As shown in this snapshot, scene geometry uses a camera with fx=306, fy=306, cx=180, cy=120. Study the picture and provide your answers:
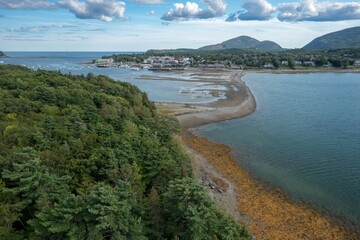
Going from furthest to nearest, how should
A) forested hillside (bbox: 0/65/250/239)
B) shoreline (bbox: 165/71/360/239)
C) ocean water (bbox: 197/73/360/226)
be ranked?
ocean water (bbox: 197/73/360/226)
shoreline (bbox: 165/71/360/239)
forested hillside (bbox: 0/65/250/239)

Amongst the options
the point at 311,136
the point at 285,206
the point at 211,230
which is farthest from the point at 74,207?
the point at 311,136

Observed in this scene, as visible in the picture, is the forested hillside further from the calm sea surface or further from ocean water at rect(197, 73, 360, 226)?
the calm sea surface

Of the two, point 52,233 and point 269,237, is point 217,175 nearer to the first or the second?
point 269,237

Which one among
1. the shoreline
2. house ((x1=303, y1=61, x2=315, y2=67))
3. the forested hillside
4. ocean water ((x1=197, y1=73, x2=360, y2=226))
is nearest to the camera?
the forested hillside

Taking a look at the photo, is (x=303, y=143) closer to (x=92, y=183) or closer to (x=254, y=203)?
(x=254, y=203)

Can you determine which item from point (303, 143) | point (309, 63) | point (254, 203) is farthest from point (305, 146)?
point (309, 63)

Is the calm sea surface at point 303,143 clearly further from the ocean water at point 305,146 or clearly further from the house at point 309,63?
the house at point 309,63


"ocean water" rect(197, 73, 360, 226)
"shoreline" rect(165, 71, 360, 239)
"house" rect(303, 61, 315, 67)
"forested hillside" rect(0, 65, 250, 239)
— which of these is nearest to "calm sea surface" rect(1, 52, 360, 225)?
"ocean water" rect(197, 73, 360, 226)
